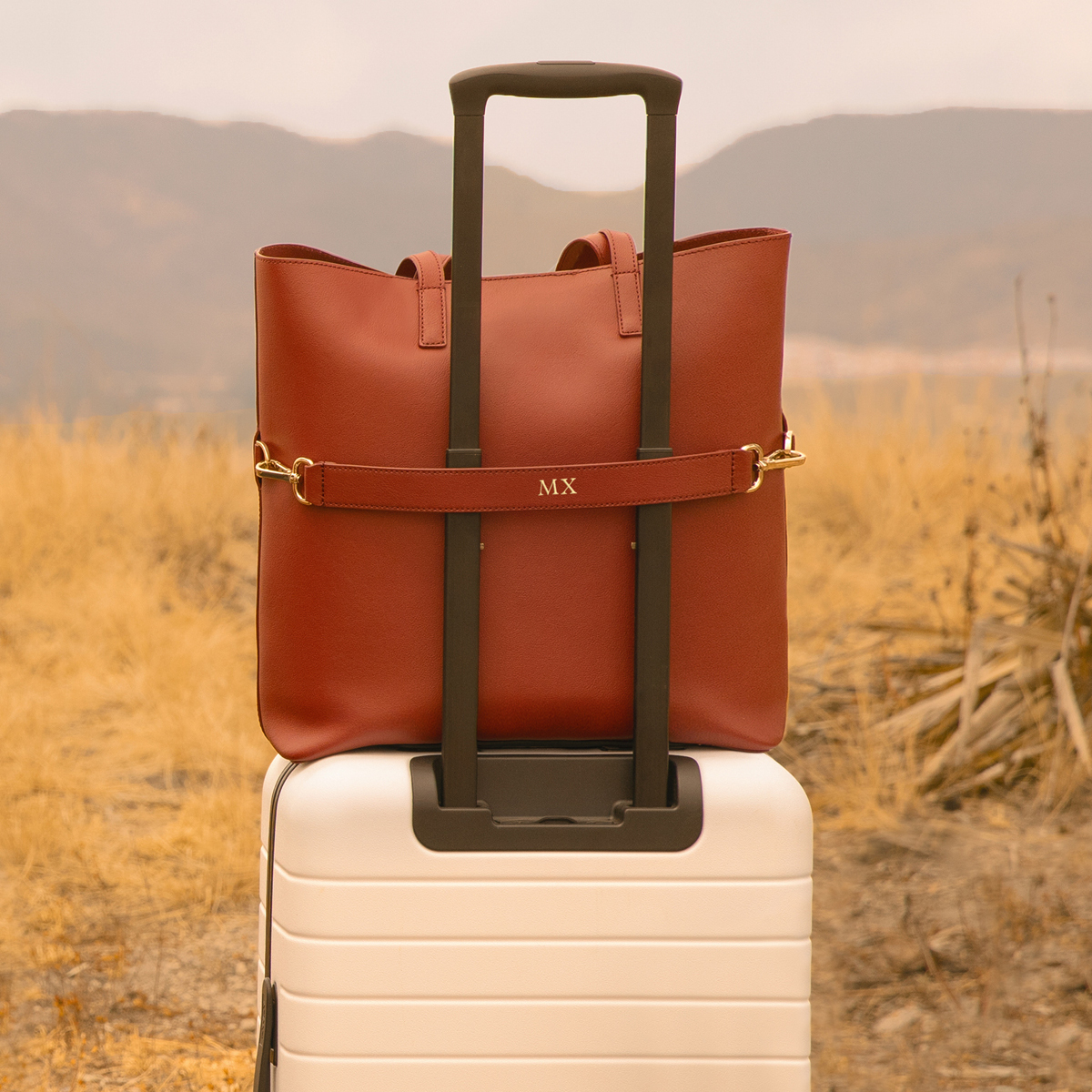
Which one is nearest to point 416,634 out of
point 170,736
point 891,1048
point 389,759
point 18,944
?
point 389,759

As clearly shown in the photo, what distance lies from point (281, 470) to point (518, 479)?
0.72 feet

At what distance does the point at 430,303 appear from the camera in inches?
44.3

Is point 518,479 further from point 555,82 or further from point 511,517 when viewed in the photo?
point 555,82

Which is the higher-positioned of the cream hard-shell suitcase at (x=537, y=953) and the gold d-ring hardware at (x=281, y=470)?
the gold d-ring hardware at (x=281, y=470)

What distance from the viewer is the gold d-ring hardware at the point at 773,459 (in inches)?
44.5

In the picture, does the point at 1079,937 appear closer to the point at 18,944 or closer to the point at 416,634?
the point at 416,634

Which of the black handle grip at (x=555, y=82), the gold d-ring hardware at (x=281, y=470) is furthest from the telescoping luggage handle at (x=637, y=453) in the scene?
the gold d-ring hardware at (x=281, y=470)

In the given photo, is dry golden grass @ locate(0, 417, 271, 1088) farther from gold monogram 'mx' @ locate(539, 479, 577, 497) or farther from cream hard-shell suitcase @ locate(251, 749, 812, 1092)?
gold monogram 'mx' @ locate(539, 479, 577, 497)

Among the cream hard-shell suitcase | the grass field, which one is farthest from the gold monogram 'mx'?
the grass field

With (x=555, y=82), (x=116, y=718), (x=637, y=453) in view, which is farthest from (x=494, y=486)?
(x=116, y=718)

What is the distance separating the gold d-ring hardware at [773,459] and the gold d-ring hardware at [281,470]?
399 millimetres

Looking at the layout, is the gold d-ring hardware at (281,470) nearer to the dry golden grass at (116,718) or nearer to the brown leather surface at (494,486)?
the brown leather surface at (494,486)

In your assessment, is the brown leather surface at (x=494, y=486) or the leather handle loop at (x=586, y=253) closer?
the brown leather surface at (x=494, y=486)

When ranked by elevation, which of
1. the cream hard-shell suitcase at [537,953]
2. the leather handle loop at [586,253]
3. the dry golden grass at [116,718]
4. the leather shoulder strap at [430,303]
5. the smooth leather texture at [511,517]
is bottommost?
the dry golden grass at [116,718]
